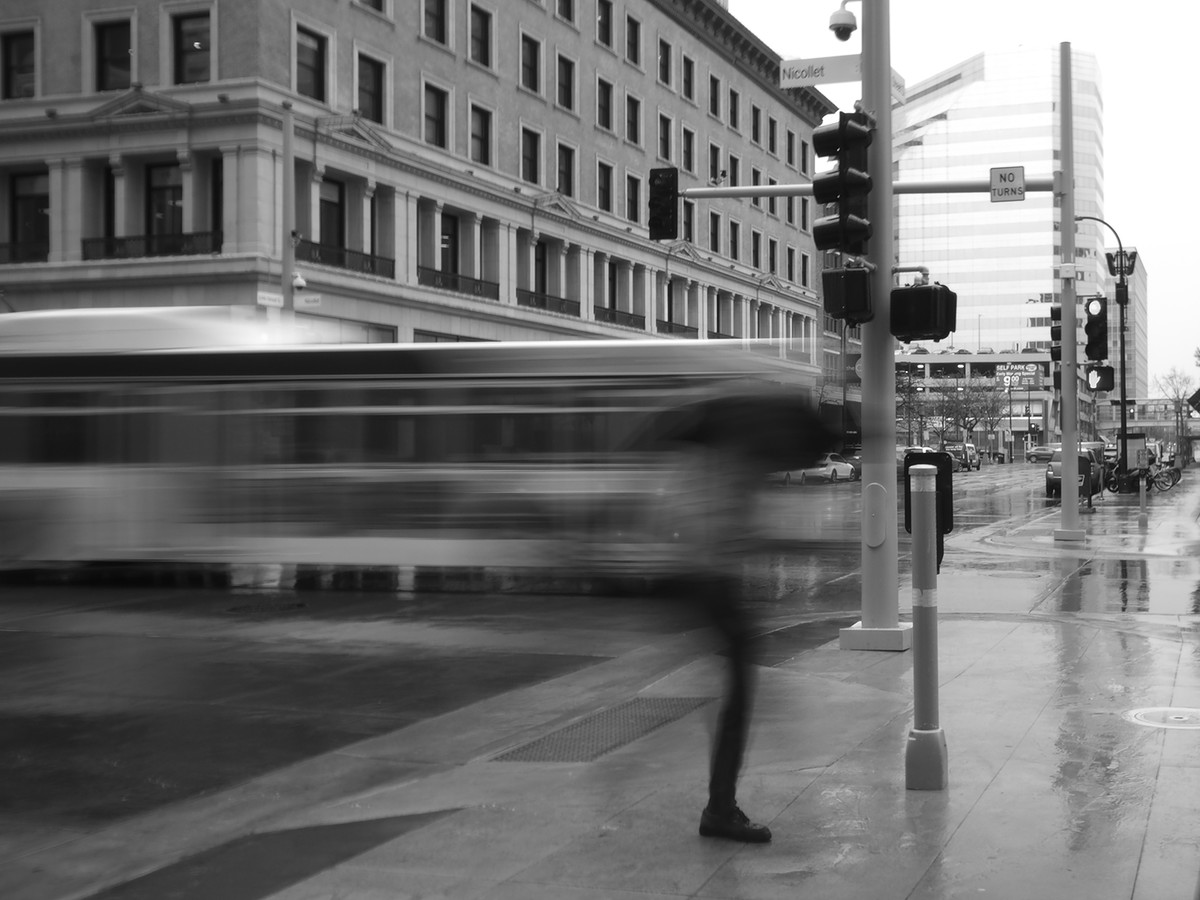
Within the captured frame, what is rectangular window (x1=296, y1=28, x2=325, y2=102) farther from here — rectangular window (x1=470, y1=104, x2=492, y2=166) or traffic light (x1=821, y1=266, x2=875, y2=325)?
traffic light (x1=821, y1=266, x2=875, y2=325)

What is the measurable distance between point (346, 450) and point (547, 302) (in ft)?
109

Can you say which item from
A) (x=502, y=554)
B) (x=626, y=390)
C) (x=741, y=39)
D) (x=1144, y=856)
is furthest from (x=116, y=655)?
(x=741, y=39)

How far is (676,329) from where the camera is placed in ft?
198

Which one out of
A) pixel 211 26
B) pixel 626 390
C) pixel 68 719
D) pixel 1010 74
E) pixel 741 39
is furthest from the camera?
pixel 1010 74

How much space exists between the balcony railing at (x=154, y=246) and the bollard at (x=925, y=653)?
109ft

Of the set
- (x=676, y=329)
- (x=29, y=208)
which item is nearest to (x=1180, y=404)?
(x=676, y=329)

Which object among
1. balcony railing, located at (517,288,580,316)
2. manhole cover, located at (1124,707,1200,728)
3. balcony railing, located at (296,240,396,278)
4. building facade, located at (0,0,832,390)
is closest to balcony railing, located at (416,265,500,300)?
building facade, located at (0,0,832,390)

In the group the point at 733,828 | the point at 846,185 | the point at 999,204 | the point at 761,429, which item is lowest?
the point at 733,828

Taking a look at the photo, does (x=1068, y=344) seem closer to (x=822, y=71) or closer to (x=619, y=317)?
(x=822, y=71)

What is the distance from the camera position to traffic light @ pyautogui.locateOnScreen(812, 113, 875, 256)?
9508mm

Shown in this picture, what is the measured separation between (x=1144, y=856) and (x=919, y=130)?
15926cm

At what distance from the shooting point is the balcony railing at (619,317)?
53.9 m

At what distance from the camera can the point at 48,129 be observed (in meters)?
37.7

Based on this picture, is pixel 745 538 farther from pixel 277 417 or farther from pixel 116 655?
pixel 277 417
